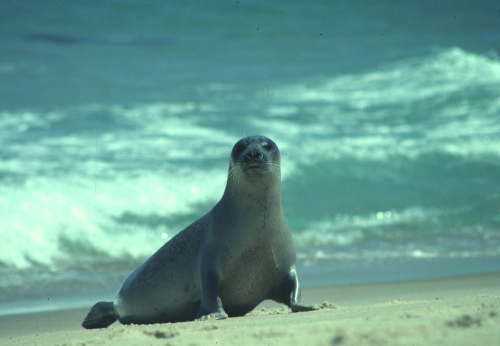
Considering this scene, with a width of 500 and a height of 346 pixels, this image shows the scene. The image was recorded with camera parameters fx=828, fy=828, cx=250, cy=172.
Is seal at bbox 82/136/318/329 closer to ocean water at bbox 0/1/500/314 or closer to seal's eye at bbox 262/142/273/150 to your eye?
seal's eye at bbox 262/142/273/150

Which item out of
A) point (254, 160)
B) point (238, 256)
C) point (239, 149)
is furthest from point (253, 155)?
point (238, 256)

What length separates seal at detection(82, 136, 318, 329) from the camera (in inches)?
186

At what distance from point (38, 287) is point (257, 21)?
16.6m

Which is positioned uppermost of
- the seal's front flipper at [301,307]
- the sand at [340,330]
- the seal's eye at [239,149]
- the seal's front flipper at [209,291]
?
the seal's eye at [239,149]

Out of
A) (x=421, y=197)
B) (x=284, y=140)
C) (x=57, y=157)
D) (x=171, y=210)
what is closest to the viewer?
(x=171, y=210)

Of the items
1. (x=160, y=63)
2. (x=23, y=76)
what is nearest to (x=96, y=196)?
(x=23, y=76)

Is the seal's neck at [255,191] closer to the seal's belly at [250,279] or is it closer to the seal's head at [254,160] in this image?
the seal's head at [254,160]

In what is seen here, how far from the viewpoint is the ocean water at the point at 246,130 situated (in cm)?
836

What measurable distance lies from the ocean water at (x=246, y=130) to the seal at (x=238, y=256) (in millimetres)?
1641

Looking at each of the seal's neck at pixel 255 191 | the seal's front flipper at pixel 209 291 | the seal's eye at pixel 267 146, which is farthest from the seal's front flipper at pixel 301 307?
the seal's eye at pixel 267 146

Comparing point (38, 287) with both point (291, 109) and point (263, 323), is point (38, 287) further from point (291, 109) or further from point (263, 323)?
point (291, 109)

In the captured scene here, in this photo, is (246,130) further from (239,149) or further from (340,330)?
(340,330)

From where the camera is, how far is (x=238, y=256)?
4723mm

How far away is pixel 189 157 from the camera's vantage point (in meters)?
12.6
